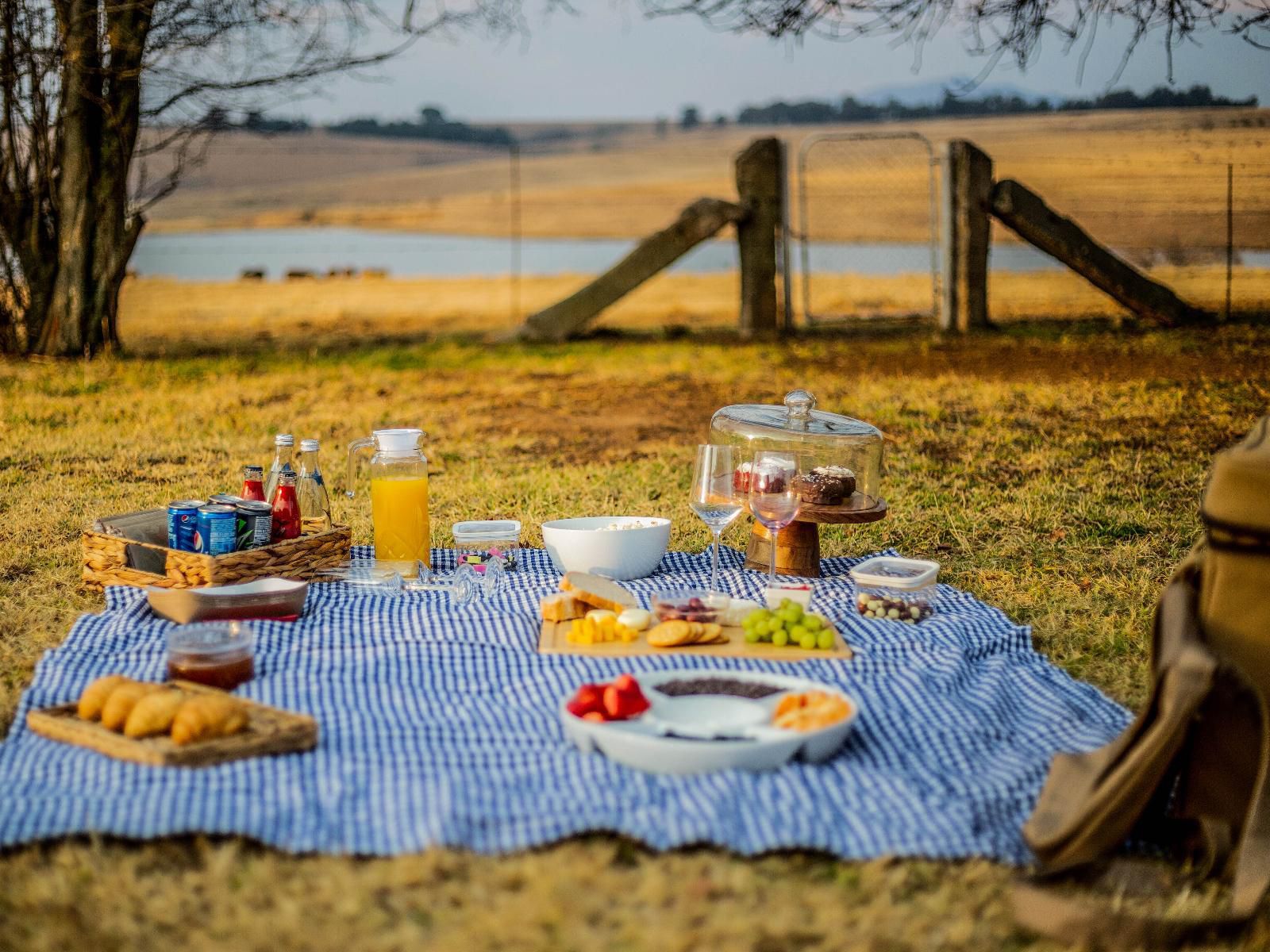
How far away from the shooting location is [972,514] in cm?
633

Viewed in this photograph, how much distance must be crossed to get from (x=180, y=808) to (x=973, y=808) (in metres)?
1.87

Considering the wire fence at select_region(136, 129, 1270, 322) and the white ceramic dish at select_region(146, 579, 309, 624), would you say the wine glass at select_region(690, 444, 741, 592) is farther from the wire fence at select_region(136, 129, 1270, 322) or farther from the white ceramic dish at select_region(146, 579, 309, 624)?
the wire fence at select_region(136, 129, 1270, 322)

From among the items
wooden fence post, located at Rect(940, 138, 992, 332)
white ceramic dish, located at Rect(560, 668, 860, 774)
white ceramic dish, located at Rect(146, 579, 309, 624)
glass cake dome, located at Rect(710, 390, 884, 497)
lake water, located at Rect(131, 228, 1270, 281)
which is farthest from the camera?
lake water, located at Rect(131, 228, 1270, 281)

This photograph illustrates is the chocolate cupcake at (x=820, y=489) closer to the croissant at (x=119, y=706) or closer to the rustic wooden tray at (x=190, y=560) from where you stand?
the rustic wooden tray at (x=190, y=560)

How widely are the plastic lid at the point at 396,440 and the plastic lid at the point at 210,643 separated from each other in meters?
1.21

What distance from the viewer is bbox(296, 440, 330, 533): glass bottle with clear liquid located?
16.8 ft

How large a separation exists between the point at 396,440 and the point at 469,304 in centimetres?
1521

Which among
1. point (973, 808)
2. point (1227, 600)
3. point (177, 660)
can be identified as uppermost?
point (1227, 600)

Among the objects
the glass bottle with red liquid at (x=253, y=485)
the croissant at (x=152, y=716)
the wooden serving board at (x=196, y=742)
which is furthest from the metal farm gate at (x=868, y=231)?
the croissant at (x=152, y=716)

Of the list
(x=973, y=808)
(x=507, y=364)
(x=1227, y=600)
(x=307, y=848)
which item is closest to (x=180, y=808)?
(x=307, y=848)

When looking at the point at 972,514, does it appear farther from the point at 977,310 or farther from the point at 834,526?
the point at 977,310

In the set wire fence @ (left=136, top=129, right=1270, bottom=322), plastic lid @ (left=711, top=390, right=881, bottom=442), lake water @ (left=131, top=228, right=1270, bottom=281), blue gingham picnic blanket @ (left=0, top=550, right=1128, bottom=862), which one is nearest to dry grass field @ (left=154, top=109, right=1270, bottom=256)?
wire fence @ (left=136, top=129, right=1270, bottom=322)

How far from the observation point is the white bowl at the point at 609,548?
16.0 ft

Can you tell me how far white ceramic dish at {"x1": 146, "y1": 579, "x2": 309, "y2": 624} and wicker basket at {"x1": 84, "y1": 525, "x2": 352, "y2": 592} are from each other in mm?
163
